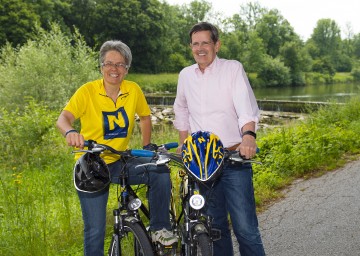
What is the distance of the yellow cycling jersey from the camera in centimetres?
282

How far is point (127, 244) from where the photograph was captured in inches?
106

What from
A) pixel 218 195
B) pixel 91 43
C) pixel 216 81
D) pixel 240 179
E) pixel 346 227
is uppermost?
pixel 91 43

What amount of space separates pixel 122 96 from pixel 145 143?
0.54 m

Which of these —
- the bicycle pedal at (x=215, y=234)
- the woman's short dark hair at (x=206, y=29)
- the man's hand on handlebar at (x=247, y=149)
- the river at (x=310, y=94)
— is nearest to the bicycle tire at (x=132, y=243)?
the bicycle pedal at (x=215, y=234)

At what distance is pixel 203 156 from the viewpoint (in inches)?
87.1

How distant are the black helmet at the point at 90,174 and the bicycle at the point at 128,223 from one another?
0.06 metres

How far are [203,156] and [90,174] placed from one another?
75cm

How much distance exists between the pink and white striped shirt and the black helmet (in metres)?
0.78

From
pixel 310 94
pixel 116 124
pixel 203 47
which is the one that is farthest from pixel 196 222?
pixel 310 94

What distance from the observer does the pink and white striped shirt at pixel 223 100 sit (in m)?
2.65

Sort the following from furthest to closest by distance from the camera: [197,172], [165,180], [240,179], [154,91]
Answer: [154,91] → [165,180] → [240,179] → [197,172]

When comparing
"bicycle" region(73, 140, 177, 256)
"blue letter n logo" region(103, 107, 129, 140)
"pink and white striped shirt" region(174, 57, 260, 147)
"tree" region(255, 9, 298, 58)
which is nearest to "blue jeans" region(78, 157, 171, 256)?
"bicycle" region(73, 140, 177, 256)

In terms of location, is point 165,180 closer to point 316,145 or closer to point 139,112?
point 139,112

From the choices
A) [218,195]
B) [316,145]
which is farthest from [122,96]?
[316,145]
